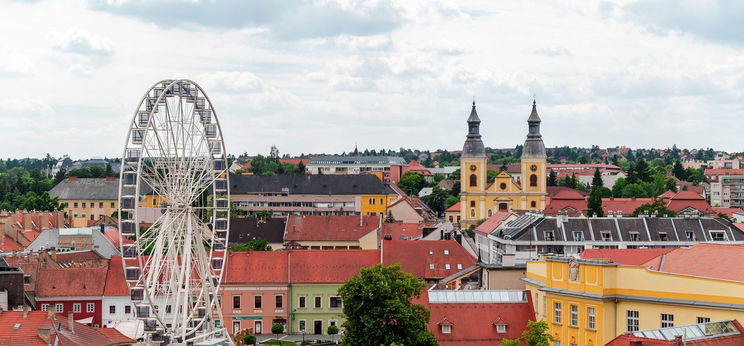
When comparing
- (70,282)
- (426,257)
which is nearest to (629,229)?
(426,257)

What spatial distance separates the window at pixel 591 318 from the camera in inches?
2296

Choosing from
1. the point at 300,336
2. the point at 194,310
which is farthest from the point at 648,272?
the point at 300,336

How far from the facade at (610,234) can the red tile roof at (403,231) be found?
29930 millimetres

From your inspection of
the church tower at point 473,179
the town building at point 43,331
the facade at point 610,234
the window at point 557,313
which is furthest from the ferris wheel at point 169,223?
the church tower at point 473,179

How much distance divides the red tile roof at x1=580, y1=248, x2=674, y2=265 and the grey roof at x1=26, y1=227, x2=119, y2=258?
51477 millimetres

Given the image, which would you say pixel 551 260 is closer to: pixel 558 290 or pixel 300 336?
pixel 558 290

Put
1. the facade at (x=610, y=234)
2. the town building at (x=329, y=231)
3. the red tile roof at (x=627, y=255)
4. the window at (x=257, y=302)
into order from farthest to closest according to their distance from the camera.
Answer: the town building at (x=329, y=231) → the facade at (x=610, y=234) → the window at (x=257, y=302) → the red tile roof at (x=627, y=255)

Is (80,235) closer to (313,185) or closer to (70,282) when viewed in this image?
(70,282)

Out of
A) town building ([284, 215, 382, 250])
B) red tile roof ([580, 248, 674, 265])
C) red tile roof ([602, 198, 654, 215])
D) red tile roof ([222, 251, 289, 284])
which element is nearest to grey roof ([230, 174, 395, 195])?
red tile roof ([602, 198, 654, 215])

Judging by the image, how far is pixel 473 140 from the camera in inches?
6742

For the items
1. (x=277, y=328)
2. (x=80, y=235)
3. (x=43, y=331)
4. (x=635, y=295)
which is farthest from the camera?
(x=80, y=235)

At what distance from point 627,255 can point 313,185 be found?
120 m

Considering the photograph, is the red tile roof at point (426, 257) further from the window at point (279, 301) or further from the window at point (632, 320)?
the window at point (632, 320)

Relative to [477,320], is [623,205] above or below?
above
